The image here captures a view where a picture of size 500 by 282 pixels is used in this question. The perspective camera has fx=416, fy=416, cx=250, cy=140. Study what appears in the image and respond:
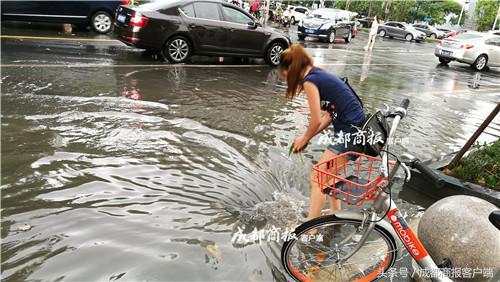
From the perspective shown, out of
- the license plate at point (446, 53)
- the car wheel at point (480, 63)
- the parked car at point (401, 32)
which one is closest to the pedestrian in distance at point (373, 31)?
the license plate at point (446, 53)

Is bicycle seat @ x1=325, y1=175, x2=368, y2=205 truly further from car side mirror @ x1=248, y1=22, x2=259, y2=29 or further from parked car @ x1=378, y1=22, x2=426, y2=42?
parked car @ x1=378, y1=22, x2=426, y2=42

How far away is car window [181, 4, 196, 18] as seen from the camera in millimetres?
10370

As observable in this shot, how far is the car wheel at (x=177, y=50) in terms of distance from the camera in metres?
10.3

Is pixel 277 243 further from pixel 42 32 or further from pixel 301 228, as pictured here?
pixel 42 32

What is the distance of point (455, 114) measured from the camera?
29.9ft

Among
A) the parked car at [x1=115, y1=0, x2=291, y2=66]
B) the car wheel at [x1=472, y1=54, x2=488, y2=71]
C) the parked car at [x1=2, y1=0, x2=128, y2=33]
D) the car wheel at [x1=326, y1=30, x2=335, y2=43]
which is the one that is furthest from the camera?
the car wheel at [x1=326, y1=30, x2=335, y2=43]

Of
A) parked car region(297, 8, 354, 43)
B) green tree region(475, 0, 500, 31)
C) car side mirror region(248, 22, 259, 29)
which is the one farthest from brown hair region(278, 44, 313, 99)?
green tree region(475, 0, 500, 31)

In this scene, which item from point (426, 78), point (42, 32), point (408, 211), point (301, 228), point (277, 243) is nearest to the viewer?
point (301, 228)

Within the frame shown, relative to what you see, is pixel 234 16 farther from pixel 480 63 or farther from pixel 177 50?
pixel 480 63

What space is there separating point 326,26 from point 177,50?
12.9m

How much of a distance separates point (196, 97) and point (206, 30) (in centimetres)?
353

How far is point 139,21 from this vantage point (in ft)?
32.3

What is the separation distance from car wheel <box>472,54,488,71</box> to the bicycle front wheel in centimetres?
1769

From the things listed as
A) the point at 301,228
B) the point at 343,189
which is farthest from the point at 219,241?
the point at 343,189
